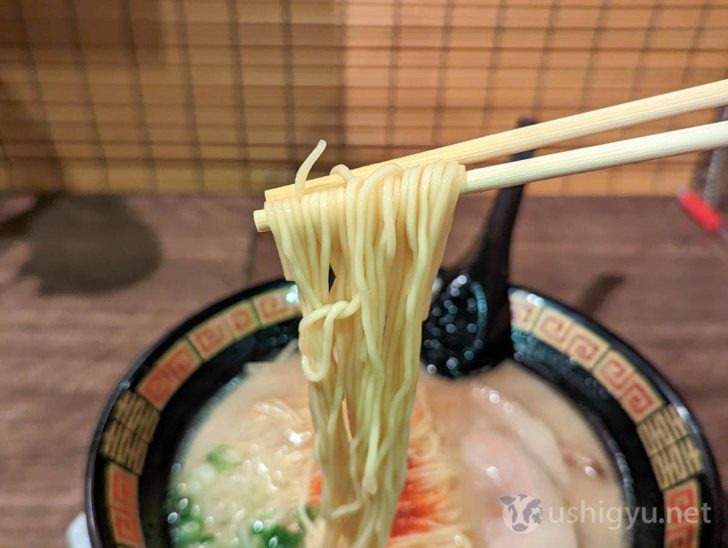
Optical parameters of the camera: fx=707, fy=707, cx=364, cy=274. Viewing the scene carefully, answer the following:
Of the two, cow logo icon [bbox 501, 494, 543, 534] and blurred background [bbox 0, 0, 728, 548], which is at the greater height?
blurred background [bbox 0, 0, 728, 548]

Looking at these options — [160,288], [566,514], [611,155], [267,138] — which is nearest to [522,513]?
[566,514]

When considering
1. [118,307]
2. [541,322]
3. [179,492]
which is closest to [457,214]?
[541,322]

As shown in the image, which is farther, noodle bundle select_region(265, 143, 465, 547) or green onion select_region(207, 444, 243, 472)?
green onion select_region(207, 444, 243, 472)

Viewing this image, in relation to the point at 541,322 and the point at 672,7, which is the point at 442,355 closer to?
the point at 541,322

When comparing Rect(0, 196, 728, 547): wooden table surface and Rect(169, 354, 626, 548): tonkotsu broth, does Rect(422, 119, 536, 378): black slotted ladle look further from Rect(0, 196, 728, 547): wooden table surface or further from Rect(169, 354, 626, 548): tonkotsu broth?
Rect(0, 196, 728, 547): wooden table surface

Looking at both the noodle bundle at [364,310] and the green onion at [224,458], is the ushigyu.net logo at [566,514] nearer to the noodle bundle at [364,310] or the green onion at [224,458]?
the noodle bundle at [364,310]

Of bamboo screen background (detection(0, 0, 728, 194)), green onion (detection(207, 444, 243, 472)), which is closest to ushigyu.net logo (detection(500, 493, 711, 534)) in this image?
green onion (detection(207, 444, 243, 472))

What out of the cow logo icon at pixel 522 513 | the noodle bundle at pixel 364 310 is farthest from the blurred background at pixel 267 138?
the noodle bundle at pixel 364 310
